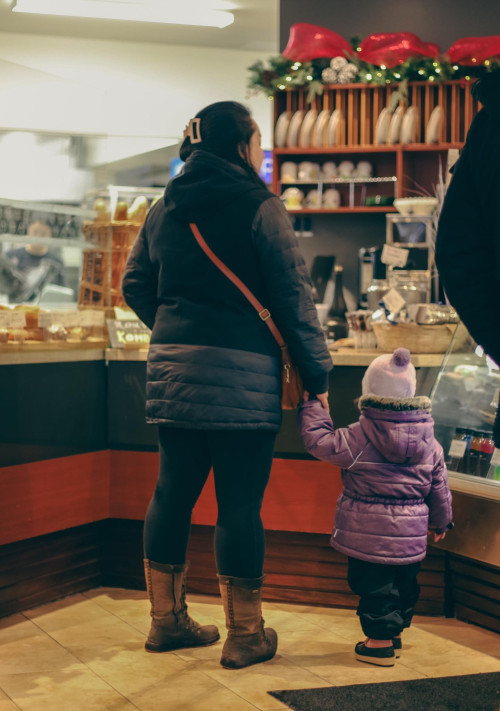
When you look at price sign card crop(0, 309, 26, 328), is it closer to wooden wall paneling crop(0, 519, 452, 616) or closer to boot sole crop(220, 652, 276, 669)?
wooden wall paneling crop(0, 519, 452, 616)

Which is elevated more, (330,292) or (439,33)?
(439,33)

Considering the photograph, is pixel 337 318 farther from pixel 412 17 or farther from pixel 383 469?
pixel 412 17

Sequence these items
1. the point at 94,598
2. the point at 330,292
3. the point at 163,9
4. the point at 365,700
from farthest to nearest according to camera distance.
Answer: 1. the point at 163,9
2. the point at 330,292
3. the point at 94,598
4. the point at 365,700

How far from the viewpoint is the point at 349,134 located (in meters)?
7.20

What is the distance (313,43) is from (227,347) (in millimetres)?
4947

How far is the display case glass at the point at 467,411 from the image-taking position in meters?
3.04

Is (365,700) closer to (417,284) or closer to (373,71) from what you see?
(417,284)

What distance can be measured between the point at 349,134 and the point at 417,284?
369 centimetres

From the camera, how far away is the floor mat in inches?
93.7

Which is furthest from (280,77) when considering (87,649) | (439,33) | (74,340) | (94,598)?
(87,649)

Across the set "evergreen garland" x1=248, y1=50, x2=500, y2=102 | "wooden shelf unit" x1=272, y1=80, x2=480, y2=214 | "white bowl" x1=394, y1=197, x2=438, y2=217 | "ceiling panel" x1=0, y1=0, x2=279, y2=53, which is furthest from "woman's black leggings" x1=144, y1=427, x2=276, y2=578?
"ceiling panel" x1=0, y1=0, x2=279, y2=53

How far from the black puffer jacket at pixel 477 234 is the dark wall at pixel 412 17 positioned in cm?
602

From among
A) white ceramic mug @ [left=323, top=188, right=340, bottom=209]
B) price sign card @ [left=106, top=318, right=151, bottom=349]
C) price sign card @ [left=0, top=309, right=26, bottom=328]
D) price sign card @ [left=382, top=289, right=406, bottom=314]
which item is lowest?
price sign card @ [left=106, top=318, right=151, bottom=349]

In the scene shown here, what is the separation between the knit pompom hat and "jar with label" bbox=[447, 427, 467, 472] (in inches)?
18.9
